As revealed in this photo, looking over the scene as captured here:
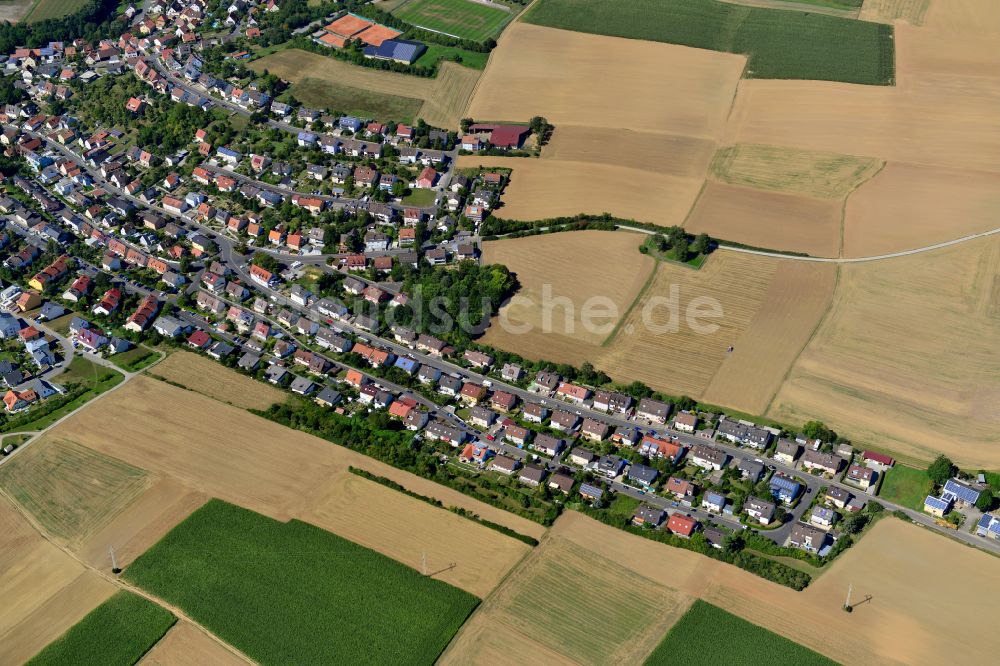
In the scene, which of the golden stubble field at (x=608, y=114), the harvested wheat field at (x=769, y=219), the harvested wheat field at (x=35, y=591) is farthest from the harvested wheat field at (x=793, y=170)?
the harvested wheat field at (x=35, y=591)

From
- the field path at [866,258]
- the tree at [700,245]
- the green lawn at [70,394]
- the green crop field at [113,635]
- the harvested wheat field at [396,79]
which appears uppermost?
the harvested wheat field at [396,79]

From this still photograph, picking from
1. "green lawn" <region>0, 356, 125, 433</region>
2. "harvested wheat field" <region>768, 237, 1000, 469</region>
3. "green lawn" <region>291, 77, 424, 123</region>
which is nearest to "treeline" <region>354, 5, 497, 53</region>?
"green lawn" <region>291, 77, 424, 123</region>

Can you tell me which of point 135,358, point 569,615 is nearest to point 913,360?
point 569,615

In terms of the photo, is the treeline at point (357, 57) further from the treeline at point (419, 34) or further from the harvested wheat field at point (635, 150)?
the harvested wheat field at point (635, 150)

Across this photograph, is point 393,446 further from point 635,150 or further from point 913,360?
point 635,150

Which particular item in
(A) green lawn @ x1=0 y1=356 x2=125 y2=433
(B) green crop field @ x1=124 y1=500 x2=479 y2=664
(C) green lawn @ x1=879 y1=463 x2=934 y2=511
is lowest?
(C) green lawn @ x1=879 y1=463 x2=934 y2=511

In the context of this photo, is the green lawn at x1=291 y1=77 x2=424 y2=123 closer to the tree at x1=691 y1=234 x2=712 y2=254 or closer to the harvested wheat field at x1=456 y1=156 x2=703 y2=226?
the harvested wheat field at x1=456 y1=156 x2=703 y2=226
